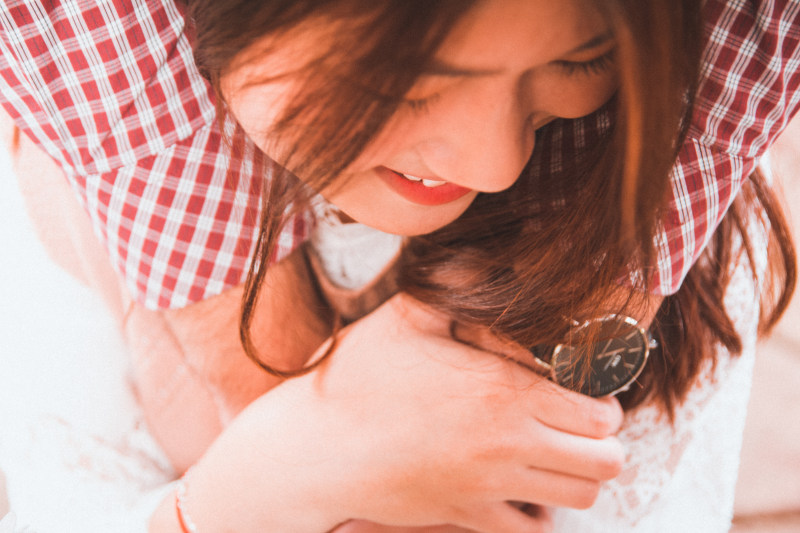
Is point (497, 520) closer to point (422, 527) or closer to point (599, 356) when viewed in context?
point (422, 527)

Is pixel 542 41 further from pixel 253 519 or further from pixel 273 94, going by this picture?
pixel 253 519

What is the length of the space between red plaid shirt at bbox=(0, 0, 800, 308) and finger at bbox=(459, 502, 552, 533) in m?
0.27

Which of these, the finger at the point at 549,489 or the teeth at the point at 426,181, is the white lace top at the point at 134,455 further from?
the teeth at the point at 426,181

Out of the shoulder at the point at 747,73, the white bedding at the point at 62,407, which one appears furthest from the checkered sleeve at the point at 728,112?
the white bedding at the point at 62,407

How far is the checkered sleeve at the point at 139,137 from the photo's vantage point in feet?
1.62

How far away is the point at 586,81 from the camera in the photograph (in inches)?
15.6

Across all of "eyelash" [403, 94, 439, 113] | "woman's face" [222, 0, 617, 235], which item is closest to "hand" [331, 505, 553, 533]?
"woman's face" [222, 0, 617, 235]

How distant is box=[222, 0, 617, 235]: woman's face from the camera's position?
1.09 ft

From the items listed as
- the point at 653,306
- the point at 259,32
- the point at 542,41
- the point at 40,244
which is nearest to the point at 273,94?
the point at 259,32

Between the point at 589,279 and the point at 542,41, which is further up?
the point at 542,41

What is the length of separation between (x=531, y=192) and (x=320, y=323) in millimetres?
338

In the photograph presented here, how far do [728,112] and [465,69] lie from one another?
273 mm

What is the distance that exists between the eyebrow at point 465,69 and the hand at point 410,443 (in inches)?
11.9

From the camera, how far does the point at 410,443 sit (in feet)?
1.88
